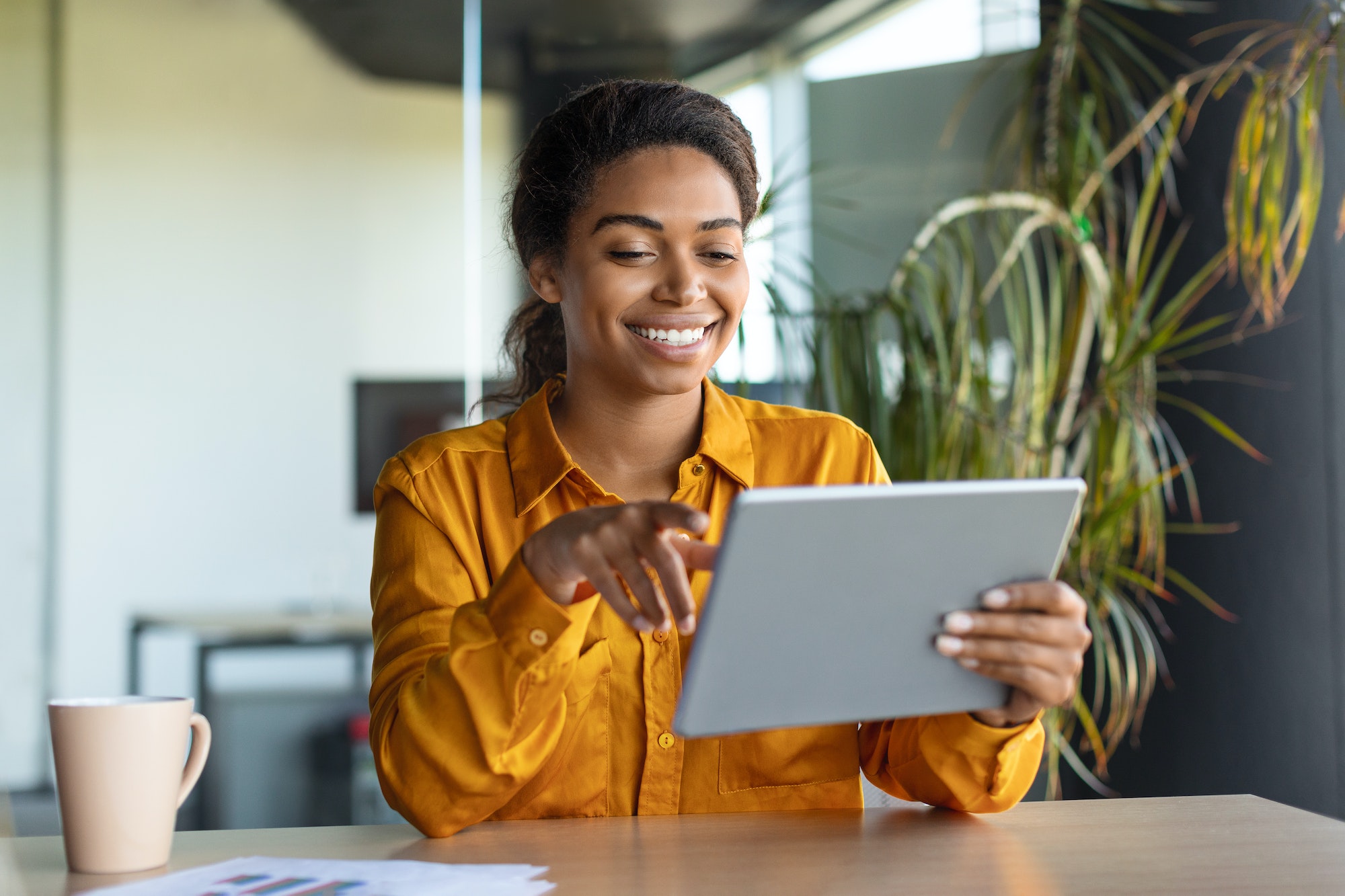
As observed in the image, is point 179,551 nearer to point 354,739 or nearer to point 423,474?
point 354,739

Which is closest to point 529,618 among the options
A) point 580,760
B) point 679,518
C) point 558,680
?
point 558,680

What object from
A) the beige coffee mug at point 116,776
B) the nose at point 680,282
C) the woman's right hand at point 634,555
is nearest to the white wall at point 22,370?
the nose at point 680,282

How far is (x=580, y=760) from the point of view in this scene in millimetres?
1335

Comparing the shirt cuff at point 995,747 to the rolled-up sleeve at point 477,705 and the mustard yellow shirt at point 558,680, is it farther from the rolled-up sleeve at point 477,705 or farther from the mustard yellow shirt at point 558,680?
the rolled-up sleeve at point 477,705

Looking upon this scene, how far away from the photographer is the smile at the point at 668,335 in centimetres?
143

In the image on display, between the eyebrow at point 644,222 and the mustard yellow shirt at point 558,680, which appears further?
the eyebrow at point 644,222

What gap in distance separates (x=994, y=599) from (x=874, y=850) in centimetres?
22

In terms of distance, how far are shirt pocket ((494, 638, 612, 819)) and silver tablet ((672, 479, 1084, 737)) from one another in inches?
18.9

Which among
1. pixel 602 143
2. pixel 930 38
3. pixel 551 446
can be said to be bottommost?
pixel 551 446

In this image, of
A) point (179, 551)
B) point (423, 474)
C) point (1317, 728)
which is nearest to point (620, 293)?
point (423, 474)

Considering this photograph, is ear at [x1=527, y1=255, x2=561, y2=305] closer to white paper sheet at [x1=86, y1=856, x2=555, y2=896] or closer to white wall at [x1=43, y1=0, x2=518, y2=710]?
white paper sheet at [x1=86, y1=856, x2=555, y2=896]

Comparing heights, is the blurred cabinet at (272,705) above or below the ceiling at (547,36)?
below

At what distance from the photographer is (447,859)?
96 cm

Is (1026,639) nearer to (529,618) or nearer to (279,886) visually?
(529,618)
